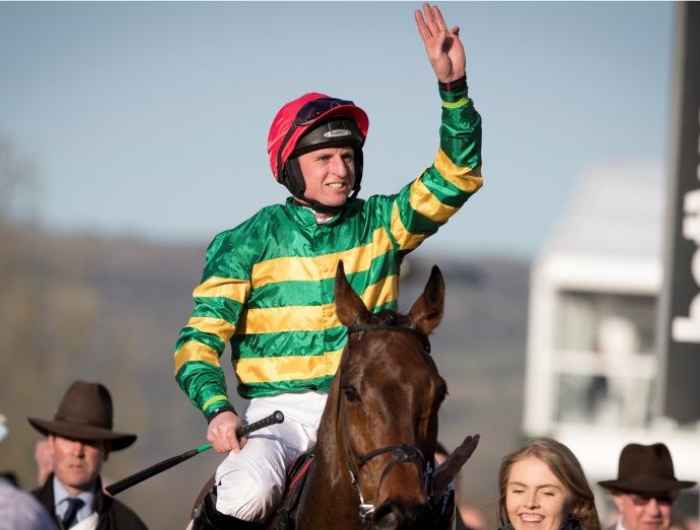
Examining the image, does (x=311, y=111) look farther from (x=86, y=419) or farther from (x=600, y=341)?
(x=600, y=341)

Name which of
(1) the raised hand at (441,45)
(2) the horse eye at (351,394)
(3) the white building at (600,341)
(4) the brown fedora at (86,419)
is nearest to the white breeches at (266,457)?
(2) the horse eye at (351,394)

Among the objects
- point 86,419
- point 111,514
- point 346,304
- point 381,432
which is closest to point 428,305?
point 346,304

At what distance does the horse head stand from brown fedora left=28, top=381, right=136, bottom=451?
12.0ft

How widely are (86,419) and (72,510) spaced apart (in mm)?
696

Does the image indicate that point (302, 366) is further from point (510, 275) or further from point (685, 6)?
point (510, 275)

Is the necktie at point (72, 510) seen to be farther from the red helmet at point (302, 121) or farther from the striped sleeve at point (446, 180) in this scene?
the striped sleeve at point (446, 180)

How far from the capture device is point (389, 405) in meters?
5.04

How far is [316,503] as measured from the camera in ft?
17.8

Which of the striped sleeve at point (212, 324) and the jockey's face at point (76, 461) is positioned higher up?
the striped sleeve at point (212, 324)

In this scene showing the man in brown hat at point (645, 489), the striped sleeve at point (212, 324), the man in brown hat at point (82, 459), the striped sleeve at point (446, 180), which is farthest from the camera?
the man in brown hat at point (82, 459)

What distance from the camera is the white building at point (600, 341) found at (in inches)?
989

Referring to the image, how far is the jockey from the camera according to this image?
5.88m

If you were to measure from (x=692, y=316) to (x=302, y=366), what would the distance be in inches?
145

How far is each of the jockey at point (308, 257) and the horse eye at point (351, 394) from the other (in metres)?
0.62
